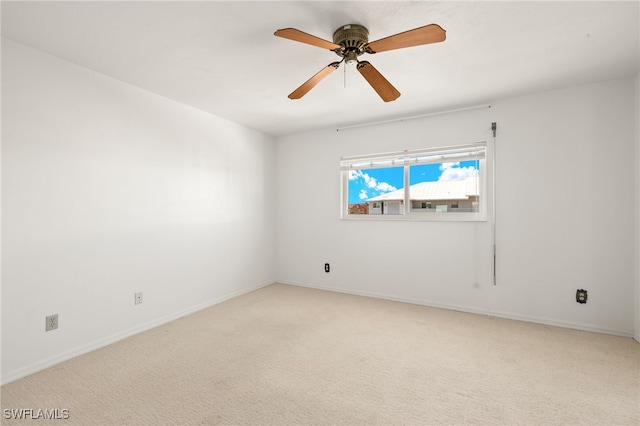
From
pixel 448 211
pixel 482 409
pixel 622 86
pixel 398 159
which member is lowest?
pixel 482 409

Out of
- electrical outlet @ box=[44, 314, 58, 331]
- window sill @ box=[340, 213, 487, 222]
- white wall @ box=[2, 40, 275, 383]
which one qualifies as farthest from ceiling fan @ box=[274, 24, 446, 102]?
electrical outlet @ box=[44, 314, 58, 331]

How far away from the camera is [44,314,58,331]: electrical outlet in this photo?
222 centimetres

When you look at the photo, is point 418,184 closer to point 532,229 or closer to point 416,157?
point 416,157

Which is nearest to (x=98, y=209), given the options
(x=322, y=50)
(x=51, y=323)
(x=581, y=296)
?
(x=51, y=323)

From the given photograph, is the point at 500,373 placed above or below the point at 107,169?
below

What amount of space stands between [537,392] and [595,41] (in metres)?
2.38

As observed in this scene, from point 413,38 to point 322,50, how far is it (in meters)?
0.78

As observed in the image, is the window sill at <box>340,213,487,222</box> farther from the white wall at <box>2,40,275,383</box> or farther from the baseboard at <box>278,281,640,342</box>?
the white wall at <box>2,40,275,383</box>

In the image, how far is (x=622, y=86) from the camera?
2.70 m

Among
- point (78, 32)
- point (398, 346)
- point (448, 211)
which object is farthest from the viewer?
point (448, 211)

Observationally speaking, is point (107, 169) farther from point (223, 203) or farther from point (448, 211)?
point (448, 211)

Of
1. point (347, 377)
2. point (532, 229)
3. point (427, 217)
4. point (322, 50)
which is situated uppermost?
point (322, 50)

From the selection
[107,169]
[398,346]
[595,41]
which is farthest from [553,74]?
[107,169]

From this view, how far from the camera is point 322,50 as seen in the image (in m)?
2.19
